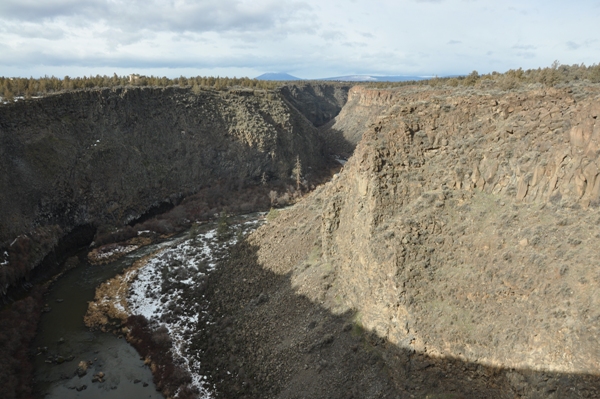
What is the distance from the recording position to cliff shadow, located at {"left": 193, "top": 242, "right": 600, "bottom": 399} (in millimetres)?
12367

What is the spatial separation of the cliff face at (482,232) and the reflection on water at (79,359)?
12.0m

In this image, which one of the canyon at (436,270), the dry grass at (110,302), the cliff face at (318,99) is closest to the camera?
→ the canyon at (436,270)

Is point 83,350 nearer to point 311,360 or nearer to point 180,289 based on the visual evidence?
point 180,289

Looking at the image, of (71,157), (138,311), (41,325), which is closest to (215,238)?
(138,311)

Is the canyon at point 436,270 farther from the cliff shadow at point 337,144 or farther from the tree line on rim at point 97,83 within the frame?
the cliff shadow at point 337,144

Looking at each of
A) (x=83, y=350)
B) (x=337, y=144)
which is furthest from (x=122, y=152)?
(x=337, y=144)

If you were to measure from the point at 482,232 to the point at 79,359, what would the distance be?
24057 millimetres

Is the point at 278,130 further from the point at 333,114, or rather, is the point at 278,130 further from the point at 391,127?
the point at 333,114

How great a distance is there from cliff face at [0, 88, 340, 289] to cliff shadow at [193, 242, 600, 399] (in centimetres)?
1839

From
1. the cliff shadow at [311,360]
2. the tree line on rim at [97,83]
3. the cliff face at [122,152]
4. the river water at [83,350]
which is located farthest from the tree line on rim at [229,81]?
the river water at [83,350]

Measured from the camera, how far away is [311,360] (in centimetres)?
1786

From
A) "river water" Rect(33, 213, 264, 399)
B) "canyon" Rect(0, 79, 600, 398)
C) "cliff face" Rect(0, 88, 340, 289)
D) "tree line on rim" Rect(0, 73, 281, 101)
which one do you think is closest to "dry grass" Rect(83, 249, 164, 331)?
"river water" Rect(33, 213, 264, 399)

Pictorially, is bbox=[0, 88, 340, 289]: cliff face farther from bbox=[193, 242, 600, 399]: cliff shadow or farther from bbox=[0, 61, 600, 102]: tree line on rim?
bbox=[193, 242, 600, 399]: cliff shadow

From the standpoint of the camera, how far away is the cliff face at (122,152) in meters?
36.1
